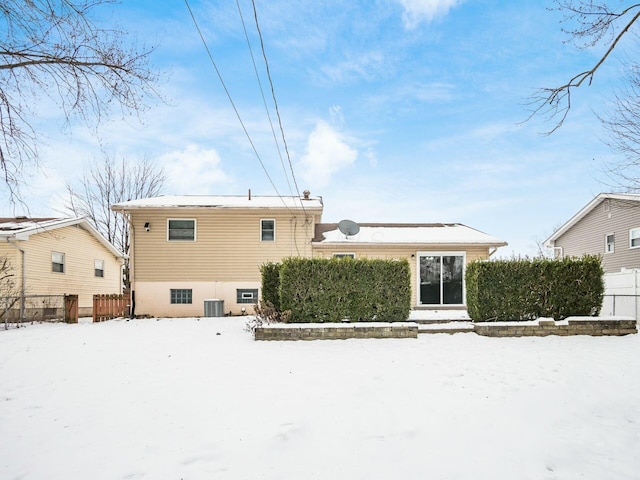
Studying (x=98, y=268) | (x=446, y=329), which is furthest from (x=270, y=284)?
(x=98, y=268)

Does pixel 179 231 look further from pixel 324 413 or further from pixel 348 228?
pixel 324 413

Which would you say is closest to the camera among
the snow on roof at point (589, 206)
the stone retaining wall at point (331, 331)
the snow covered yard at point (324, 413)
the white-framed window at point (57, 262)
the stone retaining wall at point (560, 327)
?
the snow covered yard at point (324, 413)

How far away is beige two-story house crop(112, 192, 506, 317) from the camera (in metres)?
16.2

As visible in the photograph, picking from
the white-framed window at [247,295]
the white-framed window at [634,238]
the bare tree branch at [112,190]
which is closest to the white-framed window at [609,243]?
the white-framed window at [634,238]

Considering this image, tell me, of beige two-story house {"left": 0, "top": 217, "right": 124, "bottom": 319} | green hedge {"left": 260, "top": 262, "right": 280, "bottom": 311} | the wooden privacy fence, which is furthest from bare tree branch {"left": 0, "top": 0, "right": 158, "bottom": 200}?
the wooden privacy fence

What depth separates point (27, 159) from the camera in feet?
18.7

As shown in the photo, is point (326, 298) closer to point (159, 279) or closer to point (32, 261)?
point (159, 279)

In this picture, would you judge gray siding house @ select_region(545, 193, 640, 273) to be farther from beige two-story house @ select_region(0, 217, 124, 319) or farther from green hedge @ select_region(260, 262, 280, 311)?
beige two-story house @ select_region(0, 217, 124, 319)

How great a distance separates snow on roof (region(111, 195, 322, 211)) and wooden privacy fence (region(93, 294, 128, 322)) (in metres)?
3.44

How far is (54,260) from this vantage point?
1788cm

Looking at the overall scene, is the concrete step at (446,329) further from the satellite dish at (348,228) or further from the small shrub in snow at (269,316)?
the satellite dish at (348,228)

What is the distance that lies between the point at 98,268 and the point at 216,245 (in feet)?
30.1

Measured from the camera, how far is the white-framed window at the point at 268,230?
55.4 feet

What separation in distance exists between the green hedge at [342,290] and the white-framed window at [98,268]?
15.8 meters
